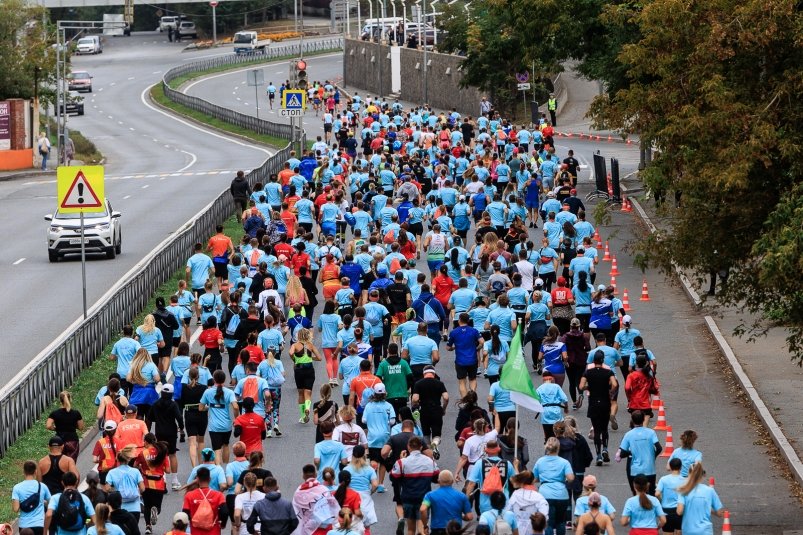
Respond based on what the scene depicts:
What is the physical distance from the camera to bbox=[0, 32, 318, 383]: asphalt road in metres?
30.5

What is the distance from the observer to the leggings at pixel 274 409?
20.7 metres

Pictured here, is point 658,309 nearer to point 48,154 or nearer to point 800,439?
point 800,439

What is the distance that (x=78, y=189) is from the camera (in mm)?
25453

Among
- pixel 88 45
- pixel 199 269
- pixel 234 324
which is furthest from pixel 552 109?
pixel 88 45

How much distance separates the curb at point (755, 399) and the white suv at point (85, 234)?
12.9 meters

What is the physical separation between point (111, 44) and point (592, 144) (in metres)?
82.3

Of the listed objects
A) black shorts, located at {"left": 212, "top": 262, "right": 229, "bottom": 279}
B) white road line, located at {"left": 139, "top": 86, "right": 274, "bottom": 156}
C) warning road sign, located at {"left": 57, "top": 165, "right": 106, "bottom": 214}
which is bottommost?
white road line, located at {"left": 139, "top": 86, "right": 274, "bottom": 156}

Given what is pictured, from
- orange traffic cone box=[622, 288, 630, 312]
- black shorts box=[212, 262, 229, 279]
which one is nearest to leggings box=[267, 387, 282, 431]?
black shorts box=[212, 262, 229, 279]

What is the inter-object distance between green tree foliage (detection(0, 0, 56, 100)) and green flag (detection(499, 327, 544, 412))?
49173mm

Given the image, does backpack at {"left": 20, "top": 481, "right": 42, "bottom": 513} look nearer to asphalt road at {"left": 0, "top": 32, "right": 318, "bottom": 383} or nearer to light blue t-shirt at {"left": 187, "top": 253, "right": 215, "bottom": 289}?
asphalt road at {"left": 0, "top": 32, "right": 318, "bottom": 383}

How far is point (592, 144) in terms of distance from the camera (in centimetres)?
6291

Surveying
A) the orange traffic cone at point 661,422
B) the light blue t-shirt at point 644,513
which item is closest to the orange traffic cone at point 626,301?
the orange traffic cone at point 661,422

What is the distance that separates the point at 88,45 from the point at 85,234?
93.4 metres

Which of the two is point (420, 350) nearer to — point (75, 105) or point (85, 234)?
point (85, 234)
